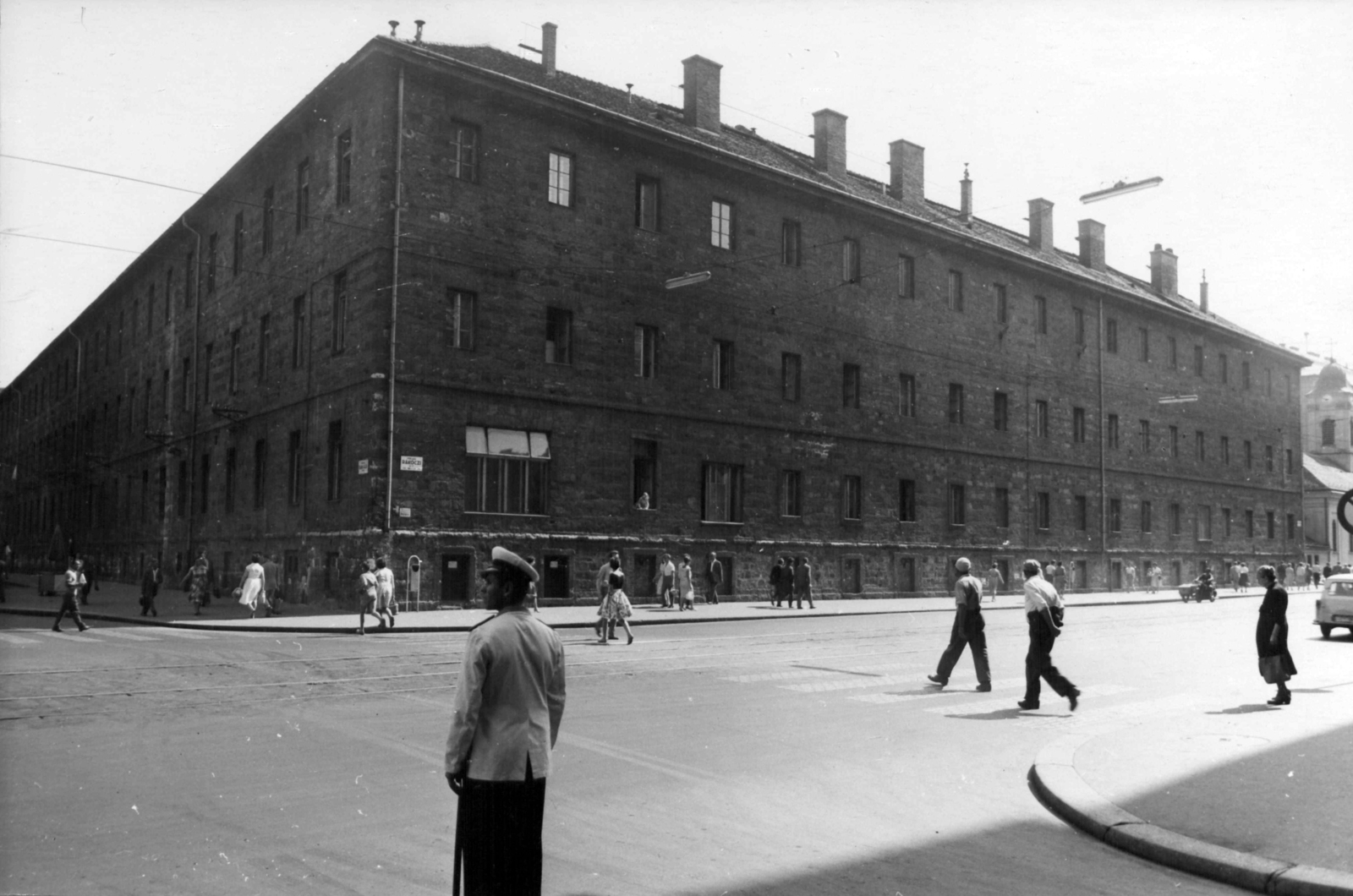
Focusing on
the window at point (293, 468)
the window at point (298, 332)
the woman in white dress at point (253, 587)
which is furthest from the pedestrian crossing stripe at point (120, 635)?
the window at point (298, 332)

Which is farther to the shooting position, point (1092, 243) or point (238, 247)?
point (1092, 243)

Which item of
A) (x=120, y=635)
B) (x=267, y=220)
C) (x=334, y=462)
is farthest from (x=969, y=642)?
(x=267, y=220)

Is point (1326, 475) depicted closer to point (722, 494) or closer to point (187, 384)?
point (722, 494)

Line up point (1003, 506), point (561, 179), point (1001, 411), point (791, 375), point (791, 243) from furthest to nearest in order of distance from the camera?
point (1001, 411), point (1003, 506), point (791, 243), point (791, 375), point (561, 179)

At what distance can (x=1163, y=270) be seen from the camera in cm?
6150

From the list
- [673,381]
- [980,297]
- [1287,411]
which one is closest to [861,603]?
[673,381]

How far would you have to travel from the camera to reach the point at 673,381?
1318 inches

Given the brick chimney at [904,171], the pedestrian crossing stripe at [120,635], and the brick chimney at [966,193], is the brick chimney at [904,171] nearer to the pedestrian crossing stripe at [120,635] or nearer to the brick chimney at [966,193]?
the brick chimney at [966,193]

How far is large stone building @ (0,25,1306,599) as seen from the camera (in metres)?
28.5

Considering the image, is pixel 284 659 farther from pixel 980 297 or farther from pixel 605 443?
pixel 980 297

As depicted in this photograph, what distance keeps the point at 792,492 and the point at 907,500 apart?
606cm

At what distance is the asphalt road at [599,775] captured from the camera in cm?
590

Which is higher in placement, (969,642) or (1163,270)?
(1163,270)

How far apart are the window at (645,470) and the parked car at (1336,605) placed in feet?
54.5
